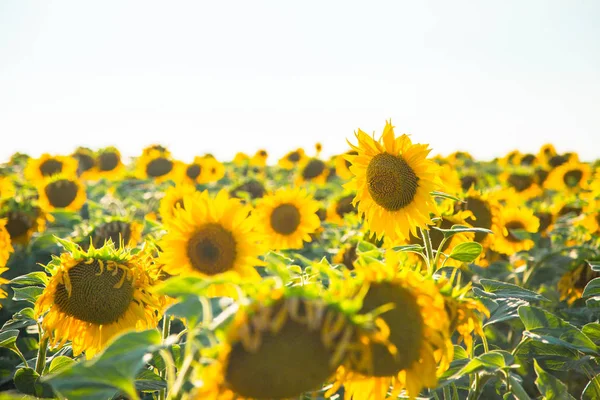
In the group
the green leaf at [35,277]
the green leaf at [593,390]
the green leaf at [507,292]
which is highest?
the green leaf at [507,292]

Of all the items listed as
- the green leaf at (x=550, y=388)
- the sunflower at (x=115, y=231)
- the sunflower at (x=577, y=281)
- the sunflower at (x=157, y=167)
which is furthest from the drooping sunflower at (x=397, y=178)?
the sunflower at (x=157, y=167)

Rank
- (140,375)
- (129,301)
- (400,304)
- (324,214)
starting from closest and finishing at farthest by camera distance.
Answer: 1. (400,304)
2. (140,375)
3. (129,301)
4. (324,214)

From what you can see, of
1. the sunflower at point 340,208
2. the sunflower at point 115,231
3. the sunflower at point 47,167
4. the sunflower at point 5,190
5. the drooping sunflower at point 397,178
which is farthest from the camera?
the sunflower at point 47,167

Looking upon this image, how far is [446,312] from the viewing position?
4.53 feet

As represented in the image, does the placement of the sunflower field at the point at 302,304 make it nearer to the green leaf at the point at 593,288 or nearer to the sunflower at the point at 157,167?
the green leaf at the point at 593,288

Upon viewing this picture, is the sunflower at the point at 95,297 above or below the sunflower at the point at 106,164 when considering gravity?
above

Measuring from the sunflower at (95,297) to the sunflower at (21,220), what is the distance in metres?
3.30

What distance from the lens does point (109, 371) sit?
1000 millimetres

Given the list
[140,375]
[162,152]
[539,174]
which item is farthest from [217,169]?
[140,375]

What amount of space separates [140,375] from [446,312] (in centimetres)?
131

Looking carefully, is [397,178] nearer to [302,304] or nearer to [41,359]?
[302,304]

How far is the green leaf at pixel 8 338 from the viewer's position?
231 centimetres

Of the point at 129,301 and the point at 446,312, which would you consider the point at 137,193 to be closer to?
the point at 129,301

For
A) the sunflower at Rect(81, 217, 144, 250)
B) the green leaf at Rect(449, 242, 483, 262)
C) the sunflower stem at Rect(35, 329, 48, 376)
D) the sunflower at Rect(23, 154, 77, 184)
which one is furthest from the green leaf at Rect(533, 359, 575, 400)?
the sunflower at Rect(23, 154, 77, 184)
